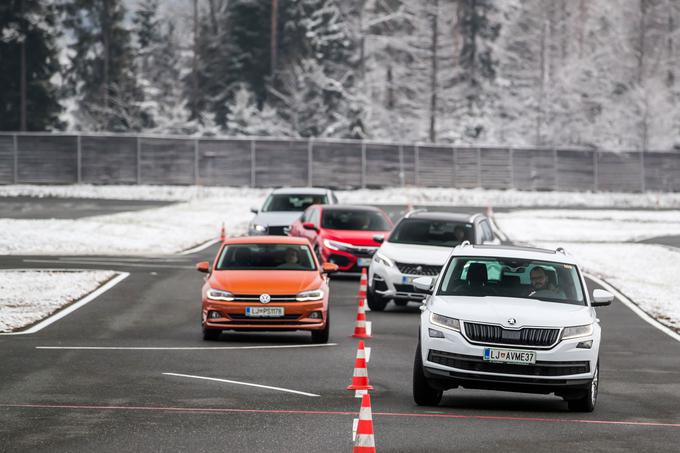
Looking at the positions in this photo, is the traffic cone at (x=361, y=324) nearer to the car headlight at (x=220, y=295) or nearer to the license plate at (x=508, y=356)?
the car headlight at (x=220, y=295)

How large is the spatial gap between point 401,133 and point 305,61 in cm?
1124

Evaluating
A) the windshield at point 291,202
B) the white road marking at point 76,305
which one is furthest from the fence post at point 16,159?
the white road marking at point 76,305

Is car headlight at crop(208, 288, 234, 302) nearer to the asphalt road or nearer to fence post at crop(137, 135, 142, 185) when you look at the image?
the asphalt road

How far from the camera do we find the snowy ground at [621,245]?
93.5ft

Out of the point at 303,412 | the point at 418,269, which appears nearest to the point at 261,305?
the point at 418,269

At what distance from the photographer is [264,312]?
18.5 meters

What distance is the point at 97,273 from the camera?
96.2 feet

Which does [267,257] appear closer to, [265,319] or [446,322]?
[265,319]

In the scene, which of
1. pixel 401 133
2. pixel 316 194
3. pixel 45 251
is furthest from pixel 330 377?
pixel 401 133

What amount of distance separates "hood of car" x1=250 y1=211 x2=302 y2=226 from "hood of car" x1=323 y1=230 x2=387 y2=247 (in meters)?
5.29

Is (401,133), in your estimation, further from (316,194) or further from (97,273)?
(97,273)

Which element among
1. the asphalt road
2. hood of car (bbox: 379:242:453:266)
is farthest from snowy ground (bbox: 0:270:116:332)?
hood of car (bbox: 379:242:453:266)

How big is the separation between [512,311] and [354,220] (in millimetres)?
16530

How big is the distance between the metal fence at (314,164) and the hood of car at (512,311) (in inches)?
2402
